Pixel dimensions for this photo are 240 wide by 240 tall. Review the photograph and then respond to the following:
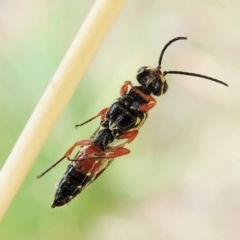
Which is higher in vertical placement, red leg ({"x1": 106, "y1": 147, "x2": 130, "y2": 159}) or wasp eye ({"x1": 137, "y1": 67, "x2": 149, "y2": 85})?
wasp eye ({"x1": 137, "y1": 67, "x2": 149, "y2": 85})

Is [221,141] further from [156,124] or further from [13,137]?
[13,137]

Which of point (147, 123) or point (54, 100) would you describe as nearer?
point (54, 100)

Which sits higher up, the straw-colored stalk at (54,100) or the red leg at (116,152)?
the straw-colored stalk at (54,100)

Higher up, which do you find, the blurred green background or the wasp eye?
the wasp eye

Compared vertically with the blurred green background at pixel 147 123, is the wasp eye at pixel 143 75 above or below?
above

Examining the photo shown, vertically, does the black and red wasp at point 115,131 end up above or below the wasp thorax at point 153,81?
below

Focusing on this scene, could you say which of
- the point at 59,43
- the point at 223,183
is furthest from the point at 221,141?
the point at 59,43
